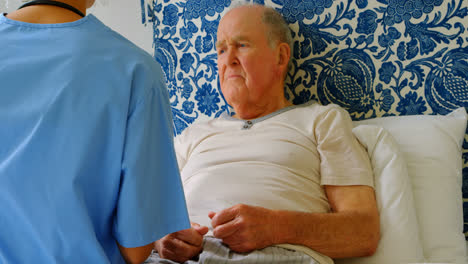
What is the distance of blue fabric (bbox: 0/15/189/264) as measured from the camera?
62cm

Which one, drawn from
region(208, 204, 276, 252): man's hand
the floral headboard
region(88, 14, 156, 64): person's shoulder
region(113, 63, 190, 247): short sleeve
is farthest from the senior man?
region(88, 14, 156, 64): person's shoulder

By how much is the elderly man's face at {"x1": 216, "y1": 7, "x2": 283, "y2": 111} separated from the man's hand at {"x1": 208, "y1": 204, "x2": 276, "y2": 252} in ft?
1.83

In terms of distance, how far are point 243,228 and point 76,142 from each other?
572mm

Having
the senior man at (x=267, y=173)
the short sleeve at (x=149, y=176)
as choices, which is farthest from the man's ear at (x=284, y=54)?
the short sleeve at (x=149, y=176)

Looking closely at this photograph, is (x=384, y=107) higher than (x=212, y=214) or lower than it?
higher

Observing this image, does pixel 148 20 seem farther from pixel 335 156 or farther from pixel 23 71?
pixel 23 71

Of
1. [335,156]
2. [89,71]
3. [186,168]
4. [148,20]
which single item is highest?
[89,71]

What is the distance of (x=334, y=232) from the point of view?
3.78 feet

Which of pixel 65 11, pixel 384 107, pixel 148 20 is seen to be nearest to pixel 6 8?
pixel 148 20

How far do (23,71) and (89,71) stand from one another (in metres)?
0.10

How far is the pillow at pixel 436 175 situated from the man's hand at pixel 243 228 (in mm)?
486

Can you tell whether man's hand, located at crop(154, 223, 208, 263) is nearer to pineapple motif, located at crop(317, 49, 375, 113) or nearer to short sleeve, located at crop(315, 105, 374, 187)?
short sleeve, located at crop(315, 105, 374, 187)

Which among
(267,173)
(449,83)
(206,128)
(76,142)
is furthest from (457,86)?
(76,142)

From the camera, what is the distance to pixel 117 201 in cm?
70
